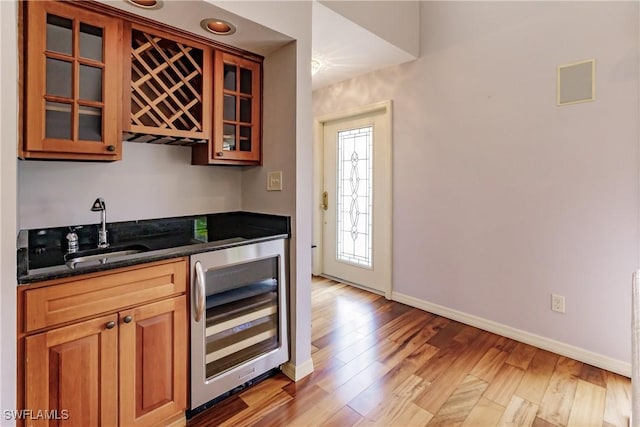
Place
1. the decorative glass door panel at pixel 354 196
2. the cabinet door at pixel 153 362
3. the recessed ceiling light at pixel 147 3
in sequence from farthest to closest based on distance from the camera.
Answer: the decorative glass door panel at pixel 354 196, the recessed ceiling light at pixel 147 3, the cabinet door at pixel 153 362

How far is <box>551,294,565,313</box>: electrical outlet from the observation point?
7.56 ft

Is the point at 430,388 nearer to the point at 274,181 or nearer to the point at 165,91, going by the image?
the point at 274,181

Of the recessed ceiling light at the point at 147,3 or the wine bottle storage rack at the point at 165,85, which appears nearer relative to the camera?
the recessed ceiling light at the point at 147,3

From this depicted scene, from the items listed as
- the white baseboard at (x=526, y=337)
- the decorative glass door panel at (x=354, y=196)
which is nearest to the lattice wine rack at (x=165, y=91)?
the decorative glass door panel at (x=354, y=196)

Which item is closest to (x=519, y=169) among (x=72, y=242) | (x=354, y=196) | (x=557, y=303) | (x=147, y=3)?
(x=557, y=303)

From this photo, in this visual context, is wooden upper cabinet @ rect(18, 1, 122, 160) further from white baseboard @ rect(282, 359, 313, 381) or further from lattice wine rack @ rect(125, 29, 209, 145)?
white baseboard @ rect(282, 359, 313, 381)

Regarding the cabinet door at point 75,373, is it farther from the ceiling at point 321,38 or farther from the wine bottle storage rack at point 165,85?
the ceiling at point 321,38

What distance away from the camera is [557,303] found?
2.33m

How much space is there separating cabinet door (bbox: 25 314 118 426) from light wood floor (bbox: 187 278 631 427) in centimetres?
49

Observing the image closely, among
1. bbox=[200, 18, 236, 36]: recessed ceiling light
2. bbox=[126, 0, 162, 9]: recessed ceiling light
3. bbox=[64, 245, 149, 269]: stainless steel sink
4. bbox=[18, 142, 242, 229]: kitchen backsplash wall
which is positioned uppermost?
bbox=[200, 18, 236, 36]: recessed ceiling light

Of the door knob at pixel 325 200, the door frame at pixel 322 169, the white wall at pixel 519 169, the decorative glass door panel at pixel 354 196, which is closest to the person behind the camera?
the white wall at pixel 519 169

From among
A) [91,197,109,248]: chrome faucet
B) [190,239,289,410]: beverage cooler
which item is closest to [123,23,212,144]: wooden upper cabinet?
[91,197,109,248]: chrome faucet

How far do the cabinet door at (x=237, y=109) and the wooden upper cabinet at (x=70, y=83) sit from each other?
20.9 inches

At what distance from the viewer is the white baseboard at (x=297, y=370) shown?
2012 millimetres
